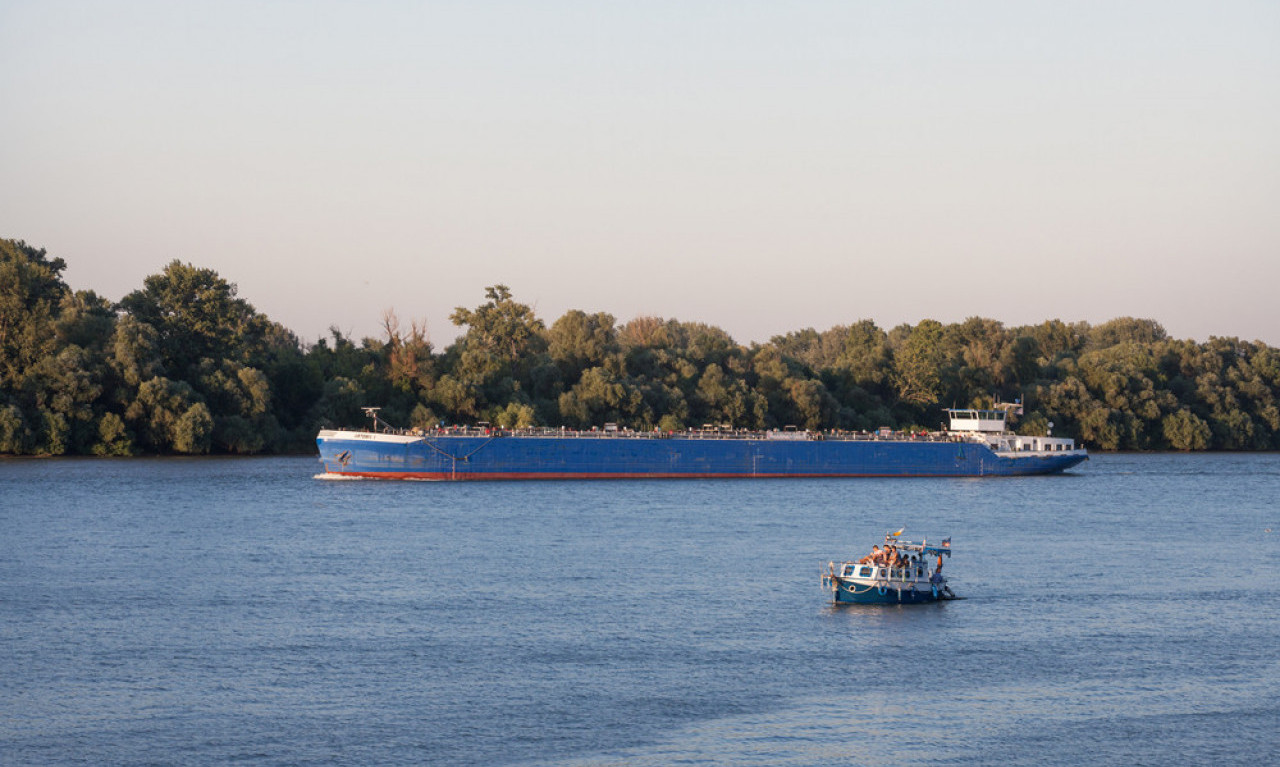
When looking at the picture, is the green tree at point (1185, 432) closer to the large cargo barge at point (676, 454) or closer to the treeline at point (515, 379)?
the treeline at point (515, 379)

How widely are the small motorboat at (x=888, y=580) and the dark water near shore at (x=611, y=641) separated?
0.88 metres

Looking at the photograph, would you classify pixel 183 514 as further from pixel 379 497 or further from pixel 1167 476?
pixel 1167 476

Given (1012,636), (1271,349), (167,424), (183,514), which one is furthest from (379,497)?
(1271,349)

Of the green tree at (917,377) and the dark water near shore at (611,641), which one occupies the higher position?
the green tree at (917,377)

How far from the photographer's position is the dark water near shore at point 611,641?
32.8m

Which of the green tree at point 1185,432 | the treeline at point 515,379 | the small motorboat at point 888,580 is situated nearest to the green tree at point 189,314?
the treeline at point 515,379

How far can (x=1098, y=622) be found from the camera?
47.3 meters

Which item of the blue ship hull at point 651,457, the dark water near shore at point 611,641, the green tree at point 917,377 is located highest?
the green tree at point 917,377

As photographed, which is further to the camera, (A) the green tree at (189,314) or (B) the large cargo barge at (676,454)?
(A) the green tree at (189,314)

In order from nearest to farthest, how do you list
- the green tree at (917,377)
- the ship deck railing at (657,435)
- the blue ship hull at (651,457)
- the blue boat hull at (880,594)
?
the blue boat hull at (880,594)
the blue ship hull at (651,457)
the ship deck railing at (657,435)
the green tree at (917,377)

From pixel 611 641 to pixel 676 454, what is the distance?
220 feet

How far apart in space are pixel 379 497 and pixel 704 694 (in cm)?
5624

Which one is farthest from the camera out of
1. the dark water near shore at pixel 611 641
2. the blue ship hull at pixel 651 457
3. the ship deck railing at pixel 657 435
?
the ship deck railing at pixel 657 435

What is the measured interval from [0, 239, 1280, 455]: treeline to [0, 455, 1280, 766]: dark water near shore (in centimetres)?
4439
